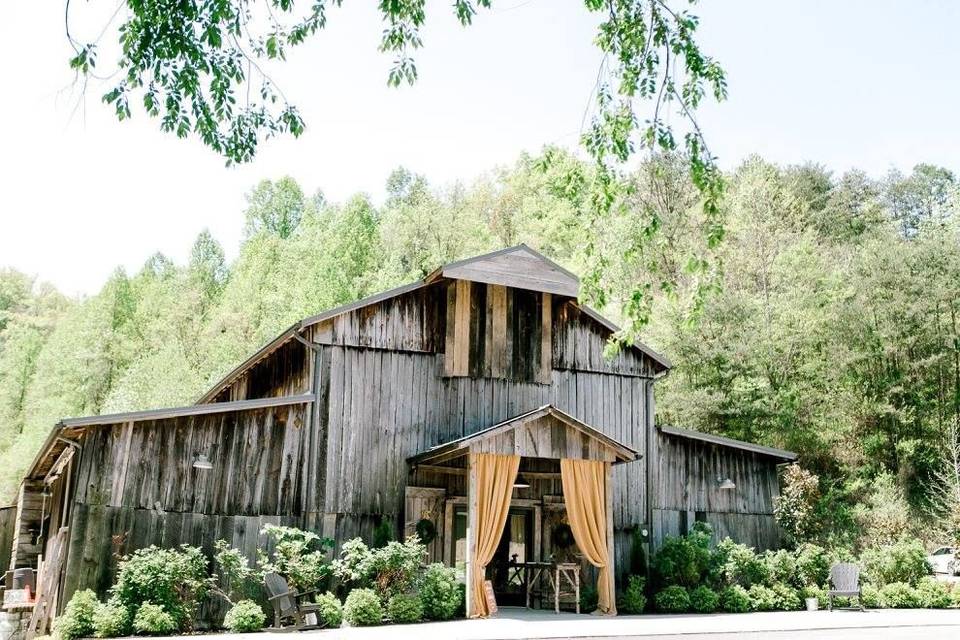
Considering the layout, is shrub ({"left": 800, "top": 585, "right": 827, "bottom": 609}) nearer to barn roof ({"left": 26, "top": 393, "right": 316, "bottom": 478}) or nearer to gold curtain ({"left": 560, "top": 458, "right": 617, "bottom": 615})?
gold curtain ({"left": 560, "top": 458, "right": 617, "bottom": 615})

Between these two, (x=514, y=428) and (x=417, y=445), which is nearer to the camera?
(x=514, y=428)

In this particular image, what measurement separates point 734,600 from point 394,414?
25.5 ft

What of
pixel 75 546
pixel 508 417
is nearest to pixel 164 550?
pixel 75 546

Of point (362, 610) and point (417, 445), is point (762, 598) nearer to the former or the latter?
point (417, 445)

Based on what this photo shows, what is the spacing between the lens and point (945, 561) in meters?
25.4

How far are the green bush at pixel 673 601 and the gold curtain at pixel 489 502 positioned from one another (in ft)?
13.1

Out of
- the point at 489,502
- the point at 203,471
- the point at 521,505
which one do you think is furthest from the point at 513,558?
the point at 203,471

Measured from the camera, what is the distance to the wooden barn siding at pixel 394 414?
55.1ft

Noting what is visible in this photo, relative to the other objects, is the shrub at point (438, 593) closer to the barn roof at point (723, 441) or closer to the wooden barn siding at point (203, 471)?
the wooden barn siding at point (203, 471)

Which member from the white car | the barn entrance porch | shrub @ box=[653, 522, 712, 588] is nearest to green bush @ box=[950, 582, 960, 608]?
the white car

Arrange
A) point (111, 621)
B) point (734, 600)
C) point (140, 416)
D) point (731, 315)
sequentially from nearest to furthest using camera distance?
point (111, 621), point (140, 416), point (734, 600), point (731, 315)

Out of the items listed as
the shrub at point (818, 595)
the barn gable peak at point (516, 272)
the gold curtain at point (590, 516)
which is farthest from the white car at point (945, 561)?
the barn gable peak at point (516, 272)

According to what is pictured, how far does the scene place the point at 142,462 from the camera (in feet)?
50.0

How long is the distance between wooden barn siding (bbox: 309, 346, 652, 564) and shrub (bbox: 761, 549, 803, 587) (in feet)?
9.65
